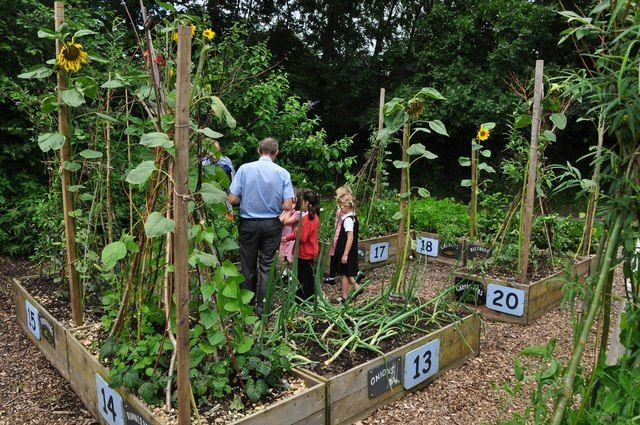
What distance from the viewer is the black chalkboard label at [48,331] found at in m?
3.29

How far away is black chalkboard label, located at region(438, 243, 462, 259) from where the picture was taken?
644 centimetres

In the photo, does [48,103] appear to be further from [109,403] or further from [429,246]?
[429,246]

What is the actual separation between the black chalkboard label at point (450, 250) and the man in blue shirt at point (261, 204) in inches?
114

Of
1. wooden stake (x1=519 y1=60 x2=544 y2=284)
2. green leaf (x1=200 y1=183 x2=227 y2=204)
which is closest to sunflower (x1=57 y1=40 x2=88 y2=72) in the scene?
green leaf (x1=200 y1=183 x2=227 y2=204)

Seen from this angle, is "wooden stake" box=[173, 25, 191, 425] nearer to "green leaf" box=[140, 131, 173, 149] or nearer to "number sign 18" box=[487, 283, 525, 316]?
"green leaf" box=[140, 131, 173, 149]

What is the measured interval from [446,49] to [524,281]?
10.8 m

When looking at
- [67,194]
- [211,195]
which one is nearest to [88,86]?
[67,194]

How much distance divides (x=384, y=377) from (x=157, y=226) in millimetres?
1660

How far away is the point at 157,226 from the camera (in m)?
1.84

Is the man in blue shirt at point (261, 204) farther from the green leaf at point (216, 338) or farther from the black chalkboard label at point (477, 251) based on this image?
the black chalkboard label at point (477, 251)

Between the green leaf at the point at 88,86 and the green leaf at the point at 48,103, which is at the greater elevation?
the green leaf at the point at 88,86

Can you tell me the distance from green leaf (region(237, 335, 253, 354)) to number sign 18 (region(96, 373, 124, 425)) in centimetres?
60

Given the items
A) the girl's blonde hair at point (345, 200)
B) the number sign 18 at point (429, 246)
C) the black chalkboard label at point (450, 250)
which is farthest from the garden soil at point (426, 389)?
the number sign 18 at point (429, 246)

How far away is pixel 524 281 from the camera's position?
4.50m
